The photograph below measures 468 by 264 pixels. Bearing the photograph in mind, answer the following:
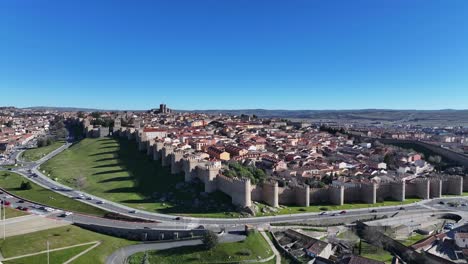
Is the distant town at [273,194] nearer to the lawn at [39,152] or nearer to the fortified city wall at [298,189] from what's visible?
the fortified city wall at [298,189]

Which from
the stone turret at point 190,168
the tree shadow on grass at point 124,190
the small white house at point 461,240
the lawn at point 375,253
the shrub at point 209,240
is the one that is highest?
the stone turret at point 190,168

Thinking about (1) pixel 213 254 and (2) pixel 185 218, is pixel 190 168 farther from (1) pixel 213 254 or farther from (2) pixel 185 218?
(1) pixel 213 254

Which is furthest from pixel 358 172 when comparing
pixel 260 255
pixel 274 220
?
pixel 260 255

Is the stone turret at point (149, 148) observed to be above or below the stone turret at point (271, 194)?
above

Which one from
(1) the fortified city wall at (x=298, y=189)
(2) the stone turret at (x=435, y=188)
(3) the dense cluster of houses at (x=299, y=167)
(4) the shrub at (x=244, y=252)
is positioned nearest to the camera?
(4) the shrub at (x=244, y=252)

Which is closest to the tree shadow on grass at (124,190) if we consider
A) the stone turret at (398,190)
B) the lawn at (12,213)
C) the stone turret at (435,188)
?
the lawn at (12,213)

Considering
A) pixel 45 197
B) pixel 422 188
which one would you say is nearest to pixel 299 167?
pixel 422 188

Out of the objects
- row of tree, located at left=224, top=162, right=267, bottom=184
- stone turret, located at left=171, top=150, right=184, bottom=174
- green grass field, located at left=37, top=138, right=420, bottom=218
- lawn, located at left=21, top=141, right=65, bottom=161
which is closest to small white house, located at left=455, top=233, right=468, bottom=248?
green grass field, located at left=37, top=138, right=420, bottom=218

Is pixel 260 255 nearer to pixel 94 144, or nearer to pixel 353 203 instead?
pixel 353 203
